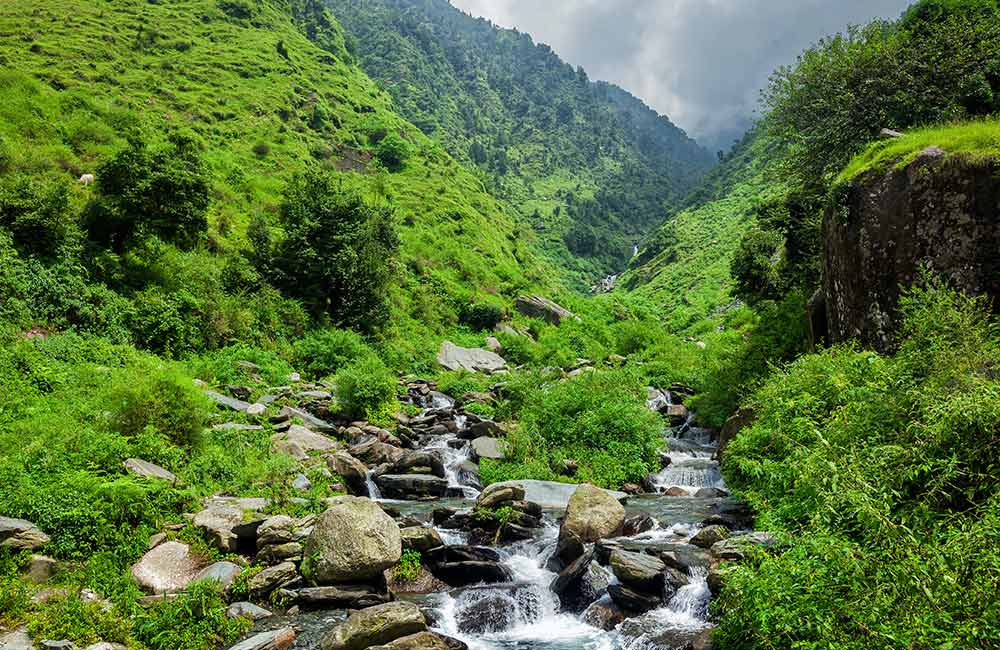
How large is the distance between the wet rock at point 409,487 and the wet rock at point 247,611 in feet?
29.5

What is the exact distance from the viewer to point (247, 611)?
1190 centimetres

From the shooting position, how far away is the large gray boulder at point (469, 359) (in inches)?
Answer: 1838

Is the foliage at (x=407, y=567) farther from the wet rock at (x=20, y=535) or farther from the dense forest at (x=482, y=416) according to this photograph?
the wet rock at (x=20, y=535)

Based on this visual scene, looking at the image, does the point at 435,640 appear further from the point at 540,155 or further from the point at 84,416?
the point at 540,155

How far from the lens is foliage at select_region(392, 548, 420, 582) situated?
46.2ft

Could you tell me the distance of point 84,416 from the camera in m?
17.1

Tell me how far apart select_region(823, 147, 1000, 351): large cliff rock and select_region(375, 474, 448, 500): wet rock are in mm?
16178

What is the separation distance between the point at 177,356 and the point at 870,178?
30.5m

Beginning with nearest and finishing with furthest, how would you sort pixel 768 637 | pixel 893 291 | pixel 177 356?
pixel 768 637 → pixel 893 291 → pixel 177 356

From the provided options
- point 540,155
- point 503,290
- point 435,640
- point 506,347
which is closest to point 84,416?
point 435,640

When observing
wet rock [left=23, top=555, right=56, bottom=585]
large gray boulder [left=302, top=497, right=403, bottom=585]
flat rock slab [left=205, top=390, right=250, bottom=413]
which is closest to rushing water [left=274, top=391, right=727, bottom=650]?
large gray boulder [left=302, top=497, right=403, bottom=585]

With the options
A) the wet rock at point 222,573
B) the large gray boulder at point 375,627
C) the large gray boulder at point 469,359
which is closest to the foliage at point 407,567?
the large gray boulder at point 375,627

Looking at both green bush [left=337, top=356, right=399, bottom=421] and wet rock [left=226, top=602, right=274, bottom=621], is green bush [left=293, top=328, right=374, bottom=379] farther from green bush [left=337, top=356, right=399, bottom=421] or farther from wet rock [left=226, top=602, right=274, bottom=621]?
wet rock [left=226, top=602, right=274, bottom=621]

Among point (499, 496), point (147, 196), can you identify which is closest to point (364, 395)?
point (499, 496)
